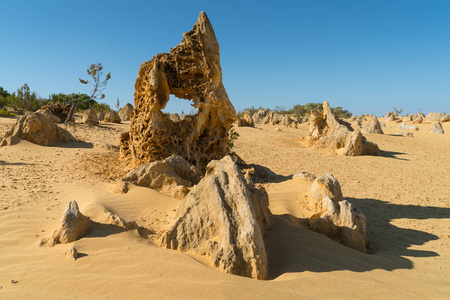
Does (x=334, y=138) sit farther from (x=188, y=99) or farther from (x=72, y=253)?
(x=72, y=253)

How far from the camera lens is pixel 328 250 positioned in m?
3.96

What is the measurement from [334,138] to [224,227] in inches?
509

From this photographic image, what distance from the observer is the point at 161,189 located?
19.4 feet

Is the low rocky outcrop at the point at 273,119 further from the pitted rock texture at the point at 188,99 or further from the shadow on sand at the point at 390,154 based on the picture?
the pitted rock texture at the point at 188,99

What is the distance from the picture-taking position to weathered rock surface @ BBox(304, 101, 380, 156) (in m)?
14.2

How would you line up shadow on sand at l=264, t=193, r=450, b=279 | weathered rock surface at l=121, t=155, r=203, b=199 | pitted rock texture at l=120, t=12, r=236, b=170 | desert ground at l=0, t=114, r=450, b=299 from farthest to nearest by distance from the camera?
pitted rock texture at l=120, t=12, r=236, b=170 < weathered rock surface at l=121, t=155, r=203, b=199 < shadow on sand at l=264, t=193, r=450, b=279 < desert ground at l=0, t=114, r=450, b=299

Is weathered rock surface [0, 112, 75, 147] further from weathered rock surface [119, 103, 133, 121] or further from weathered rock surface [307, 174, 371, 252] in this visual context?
weathered rock surface [119, 103, 133, 121]

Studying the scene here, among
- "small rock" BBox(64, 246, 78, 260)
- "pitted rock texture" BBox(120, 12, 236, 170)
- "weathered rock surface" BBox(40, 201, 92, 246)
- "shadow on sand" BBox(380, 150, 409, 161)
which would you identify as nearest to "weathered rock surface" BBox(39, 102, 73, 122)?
"pitted rock texture" BBox(120, 12, 236, 170)

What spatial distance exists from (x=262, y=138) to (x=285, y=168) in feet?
24.8

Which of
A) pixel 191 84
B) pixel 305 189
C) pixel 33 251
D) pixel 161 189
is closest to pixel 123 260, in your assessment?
pixel 33 251

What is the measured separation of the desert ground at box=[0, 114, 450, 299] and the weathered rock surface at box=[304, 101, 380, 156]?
5.23 m

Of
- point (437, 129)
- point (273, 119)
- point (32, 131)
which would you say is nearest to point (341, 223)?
point (32, 131)

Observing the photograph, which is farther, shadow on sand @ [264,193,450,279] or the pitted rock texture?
the pitted rock texture

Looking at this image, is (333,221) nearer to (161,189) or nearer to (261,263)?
(261,263)
